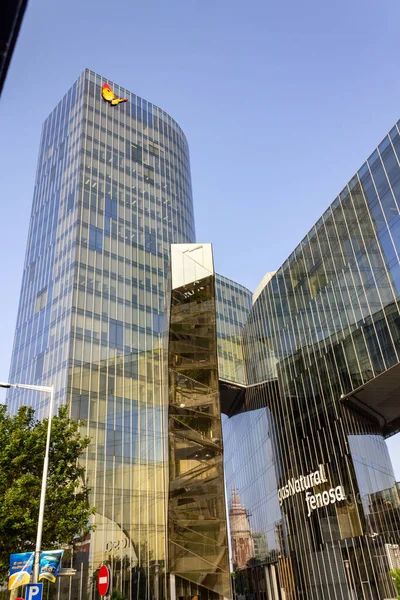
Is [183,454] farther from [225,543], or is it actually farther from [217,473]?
[225,543]

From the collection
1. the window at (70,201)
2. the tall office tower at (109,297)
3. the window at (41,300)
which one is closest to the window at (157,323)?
the tall office tower at (109,297)

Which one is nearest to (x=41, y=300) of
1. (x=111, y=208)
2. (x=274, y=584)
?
(x=111, y=208)

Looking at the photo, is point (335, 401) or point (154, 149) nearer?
point (335, 401)

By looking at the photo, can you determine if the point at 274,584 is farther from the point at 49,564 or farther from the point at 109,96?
the point at 109,96

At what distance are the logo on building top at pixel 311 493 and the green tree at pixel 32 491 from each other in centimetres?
2186

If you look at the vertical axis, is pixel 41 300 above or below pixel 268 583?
above

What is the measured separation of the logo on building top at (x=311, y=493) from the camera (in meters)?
40.4

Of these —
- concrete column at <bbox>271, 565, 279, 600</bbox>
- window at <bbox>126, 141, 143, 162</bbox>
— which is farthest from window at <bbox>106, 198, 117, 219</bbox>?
concrete column at <bbox>271, 565, 279, 600</bbox>

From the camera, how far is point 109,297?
5962 cm

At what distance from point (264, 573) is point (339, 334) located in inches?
1289

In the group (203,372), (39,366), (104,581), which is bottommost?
(104,581)

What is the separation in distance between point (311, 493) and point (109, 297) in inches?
1259

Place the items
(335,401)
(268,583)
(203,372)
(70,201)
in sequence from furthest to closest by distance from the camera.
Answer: (70,201)
(268,583)
(335,401)
(203,372)

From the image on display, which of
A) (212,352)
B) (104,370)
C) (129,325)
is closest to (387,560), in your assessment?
(212,352)
